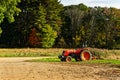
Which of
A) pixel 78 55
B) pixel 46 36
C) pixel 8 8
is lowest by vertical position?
pixel 78 55

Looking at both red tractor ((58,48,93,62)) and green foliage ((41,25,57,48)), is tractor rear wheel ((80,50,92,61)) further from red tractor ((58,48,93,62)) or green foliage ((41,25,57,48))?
green foliage ((41,25,57,48))

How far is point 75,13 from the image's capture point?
9931 cm

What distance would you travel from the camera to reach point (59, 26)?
8838 centimetres

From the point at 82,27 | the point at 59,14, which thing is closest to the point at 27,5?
the point at 59,14

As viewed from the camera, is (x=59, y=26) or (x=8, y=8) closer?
(x=8, y=8)

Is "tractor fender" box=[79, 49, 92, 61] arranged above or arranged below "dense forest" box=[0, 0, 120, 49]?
below

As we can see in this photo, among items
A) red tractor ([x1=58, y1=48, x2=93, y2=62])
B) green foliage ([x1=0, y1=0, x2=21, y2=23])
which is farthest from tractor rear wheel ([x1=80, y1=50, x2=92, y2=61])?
green foliage ([x1=0, y1=0, x2=21, y2=23])

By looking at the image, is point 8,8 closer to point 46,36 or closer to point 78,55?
point 78,55

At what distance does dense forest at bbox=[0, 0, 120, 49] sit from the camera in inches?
3201

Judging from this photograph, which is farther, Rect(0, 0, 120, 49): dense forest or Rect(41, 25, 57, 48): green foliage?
Rect(0, 0, 120, 49): dense forest

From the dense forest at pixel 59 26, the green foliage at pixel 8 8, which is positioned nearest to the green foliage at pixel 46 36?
the dense forest at pixel 59 26

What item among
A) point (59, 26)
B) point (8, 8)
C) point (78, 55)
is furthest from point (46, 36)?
point (78, 55)

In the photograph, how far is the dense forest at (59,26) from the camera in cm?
8131

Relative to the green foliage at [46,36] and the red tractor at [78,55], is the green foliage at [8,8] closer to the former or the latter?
the red tractor at [78,55]
